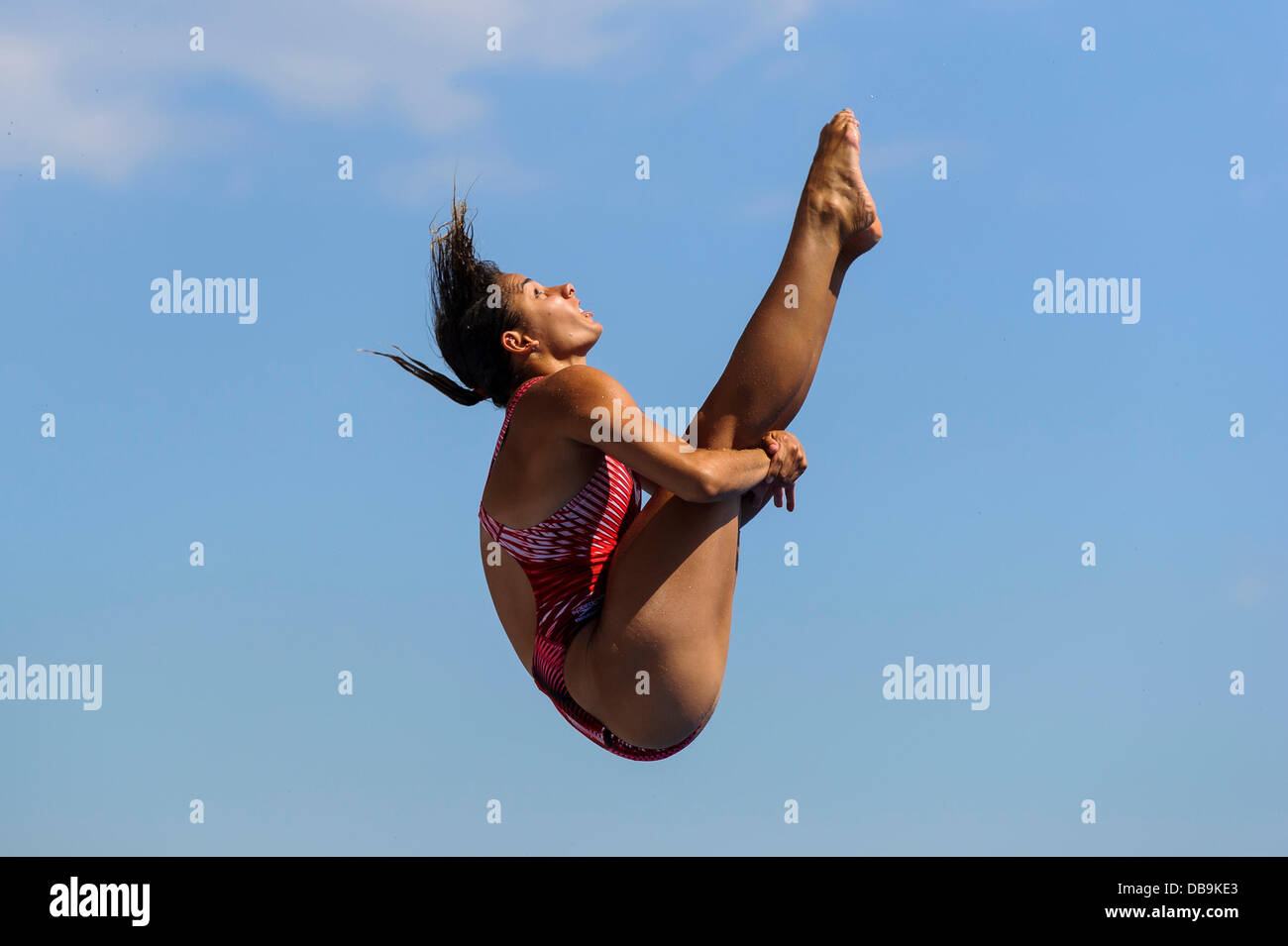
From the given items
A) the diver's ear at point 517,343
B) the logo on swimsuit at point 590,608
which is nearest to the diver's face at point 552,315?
the diver's ear at point 517,343

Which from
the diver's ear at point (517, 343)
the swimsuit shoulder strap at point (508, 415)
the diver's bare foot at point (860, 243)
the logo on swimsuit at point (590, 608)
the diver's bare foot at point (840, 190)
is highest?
the diver's bare foot at point (840, 190)

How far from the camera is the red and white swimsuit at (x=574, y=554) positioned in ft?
16.3

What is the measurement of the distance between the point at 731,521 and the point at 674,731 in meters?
0.82

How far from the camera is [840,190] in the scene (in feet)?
16.1

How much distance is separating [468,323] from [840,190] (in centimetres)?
159

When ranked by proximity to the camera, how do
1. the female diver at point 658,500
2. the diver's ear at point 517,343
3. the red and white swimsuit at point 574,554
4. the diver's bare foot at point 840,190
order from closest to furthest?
the female diver at point 658,500
the diver's bare foot at point 840,190
the red and white swimsuit at point 574,554
the diver's ear at point 517,343

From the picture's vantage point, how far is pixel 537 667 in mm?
5402

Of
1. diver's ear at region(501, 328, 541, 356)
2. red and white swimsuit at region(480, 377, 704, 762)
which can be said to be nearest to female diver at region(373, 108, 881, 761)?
red and white swimsuit at region(480, 377, 704, 762)

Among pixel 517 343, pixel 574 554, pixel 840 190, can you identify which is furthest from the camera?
pixel 517 343

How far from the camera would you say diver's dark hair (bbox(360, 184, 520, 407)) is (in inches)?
212

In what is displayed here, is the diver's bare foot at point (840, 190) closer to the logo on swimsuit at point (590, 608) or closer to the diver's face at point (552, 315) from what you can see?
the diver's face at point (552, 315)

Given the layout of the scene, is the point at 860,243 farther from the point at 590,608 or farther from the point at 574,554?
the point at 590,608

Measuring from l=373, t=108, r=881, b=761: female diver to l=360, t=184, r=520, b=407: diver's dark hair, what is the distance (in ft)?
0.95

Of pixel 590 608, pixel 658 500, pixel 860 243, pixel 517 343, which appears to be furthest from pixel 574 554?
pixel 860 243
